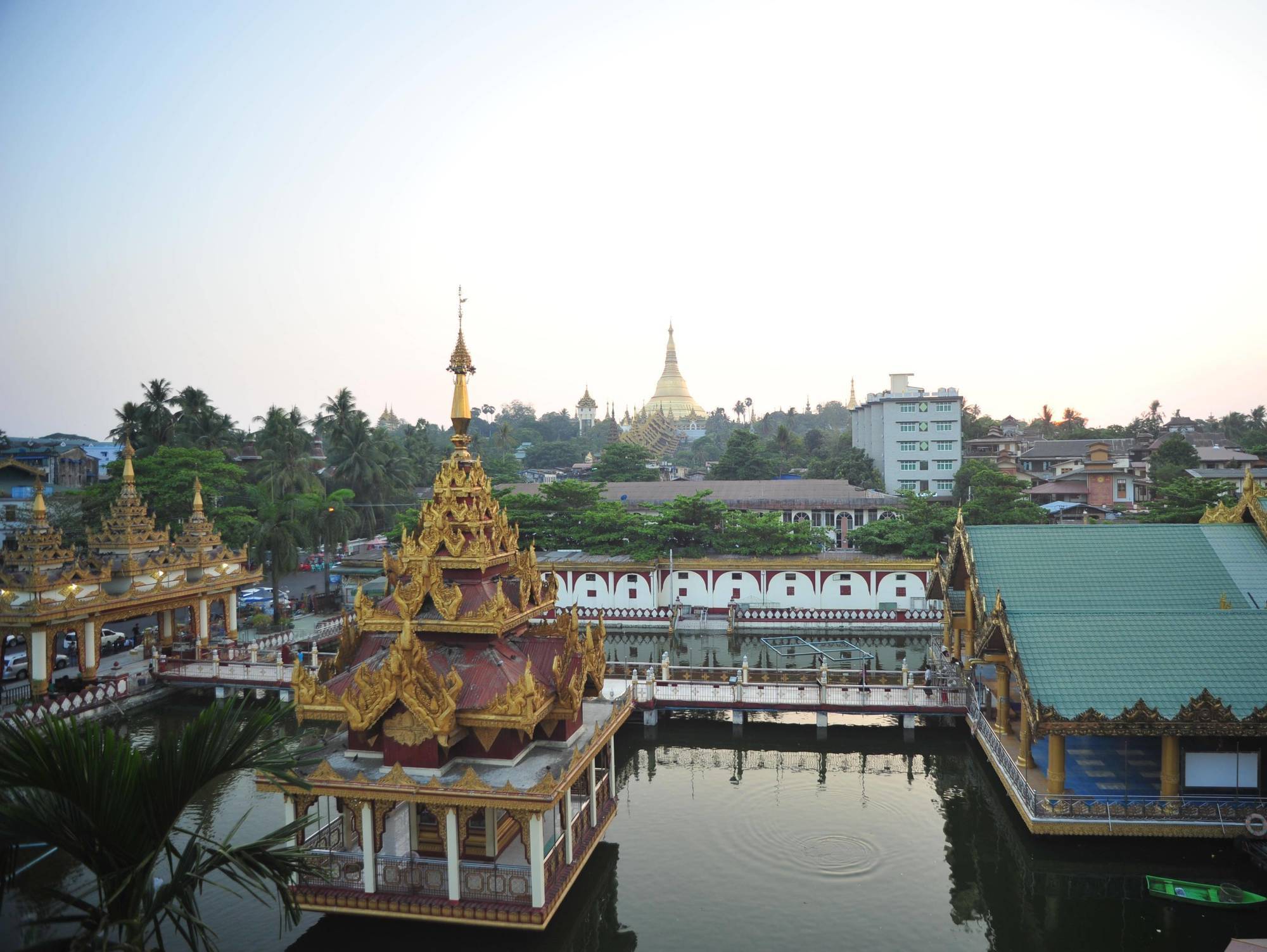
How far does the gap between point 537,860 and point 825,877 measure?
560 cm

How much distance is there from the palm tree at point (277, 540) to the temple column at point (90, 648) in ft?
30.2

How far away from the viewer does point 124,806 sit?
6066 mm

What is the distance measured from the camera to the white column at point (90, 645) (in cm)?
2427

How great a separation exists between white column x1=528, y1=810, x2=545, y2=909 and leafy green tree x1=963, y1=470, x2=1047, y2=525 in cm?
3364

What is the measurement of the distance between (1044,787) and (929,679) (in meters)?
7.15

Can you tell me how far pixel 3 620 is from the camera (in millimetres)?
22625

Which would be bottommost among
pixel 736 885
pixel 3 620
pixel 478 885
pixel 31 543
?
pixel 736 885

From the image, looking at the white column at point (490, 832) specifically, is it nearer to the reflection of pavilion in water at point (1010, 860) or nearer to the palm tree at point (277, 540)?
the reflection of pavilion in water at point (1010, 860)

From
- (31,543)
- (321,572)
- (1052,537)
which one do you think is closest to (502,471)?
(321,572)

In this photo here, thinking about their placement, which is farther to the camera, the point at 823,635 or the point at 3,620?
the point at 823,635

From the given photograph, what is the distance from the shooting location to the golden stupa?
142250mm

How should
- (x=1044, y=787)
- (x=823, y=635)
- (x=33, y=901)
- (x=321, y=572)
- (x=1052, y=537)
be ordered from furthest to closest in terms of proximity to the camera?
(x=321, y=572), (x=823, y=635), (x=1052, y=537), (x=1044, y=787), (x=33, y=901)

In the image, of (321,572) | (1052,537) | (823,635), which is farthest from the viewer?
(321,572)

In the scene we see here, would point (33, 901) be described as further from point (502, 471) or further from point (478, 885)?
point (502, 471)
